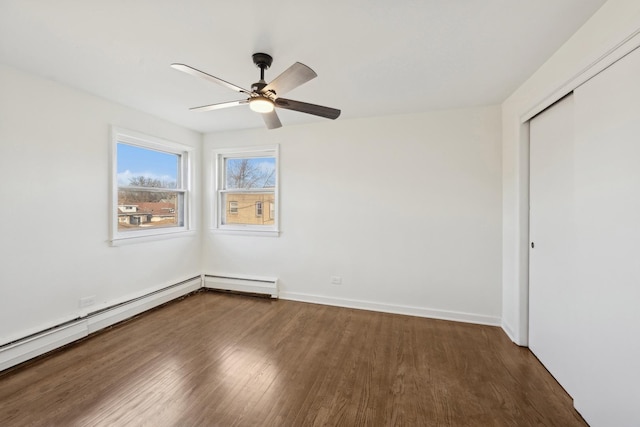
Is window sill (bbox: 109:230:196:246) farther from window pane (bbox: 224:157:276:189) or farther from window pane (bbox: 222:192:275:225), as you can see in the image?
window pane (bbox: 224:157:276:189)

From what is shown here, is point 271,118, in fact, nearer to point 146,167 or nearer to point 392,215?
point 392,215

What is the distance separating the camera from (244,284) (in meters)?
3.83

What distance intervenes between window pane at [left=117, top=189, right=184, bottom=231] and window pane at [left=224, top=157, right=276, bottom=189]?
812 mm

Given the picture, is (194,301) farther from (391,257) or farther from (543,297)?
(543,297)

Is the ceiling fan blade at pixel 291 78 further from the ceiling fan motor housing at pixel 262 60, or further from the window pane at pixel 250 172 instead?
the window pane at pixel 250 172

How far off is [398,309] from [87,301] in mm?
3452

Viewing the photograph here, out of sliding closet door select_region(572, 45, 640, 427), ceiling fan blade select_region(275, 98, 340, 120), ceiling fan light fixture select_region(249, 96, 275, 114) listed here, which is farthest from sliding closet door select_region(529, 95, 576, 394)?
ceiling fan light fixture select_region(249, 96, 275, 114)

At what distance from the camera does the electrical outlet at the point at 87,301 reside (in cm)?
258

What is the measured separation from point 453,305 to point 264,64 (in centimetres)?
319

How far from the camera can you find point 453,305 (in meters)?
3.02

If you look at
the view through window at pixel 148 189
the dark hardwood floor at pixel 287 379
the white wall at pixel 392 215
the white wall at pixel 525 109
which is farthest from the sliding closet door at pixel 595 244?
the view through window at pixel 148 189

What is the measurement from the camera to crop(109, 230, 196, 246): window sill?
115 inches

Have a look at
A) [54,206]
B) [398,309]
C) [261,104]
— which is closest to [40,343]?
[54,206]

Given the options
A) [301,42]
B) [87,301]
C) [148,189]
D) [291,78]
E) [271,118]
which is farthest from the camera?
[148,189]
